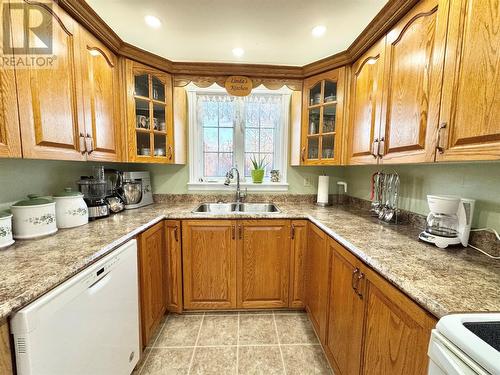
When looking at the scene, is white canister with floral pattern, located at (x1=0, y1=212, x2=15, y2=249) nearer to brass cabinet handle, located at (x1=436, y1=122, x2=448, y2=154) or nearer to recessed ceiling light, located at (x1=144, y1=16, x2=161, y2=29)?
recessed ceiling light, located at (x1=144, y1=16, x2=161, y2=29)

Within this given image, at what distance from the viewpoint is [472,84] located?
81cm

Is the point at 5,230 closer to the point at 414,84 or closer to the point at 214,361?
the point at 214,361

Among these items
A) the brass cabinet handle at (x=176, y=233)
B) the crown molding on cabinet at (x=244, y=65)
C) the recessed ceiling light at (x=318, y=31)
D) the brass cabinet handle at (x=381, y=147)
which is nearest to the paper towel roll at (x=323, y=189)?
the brass cabinet handle at (x=381, y=147)

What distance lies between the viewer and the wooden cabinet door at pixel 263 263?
183 cm

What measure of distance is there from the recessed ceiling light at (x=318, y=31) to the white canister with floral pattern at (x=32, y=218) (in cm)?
197

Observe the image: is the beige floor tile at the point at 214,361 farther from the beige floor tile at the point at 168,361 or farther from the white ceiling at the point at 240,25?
the white ceiling at the point at 240,25

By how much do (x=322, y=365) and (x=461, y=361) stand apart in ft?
3.91

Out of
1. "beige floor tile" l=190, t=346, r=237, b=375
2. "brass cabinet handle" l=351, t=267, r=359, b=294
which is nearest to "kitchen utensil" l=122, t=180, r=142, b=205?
"beige floor tile" l=190, t=346, r=237, b=375

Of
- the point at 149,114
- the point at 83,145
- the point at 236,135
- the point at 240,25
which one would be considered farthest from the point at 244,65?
the point at 83,145

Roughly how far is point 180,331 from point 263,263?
2.74 feet

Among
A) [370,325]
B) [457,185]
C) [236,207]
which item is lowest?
[370,325]

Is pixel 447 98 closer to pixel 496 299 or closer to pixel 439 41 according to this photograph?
pixel 439 41

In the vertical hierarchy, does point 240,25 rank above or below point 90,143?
above

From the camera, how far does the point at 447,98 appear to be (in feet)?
2.98
